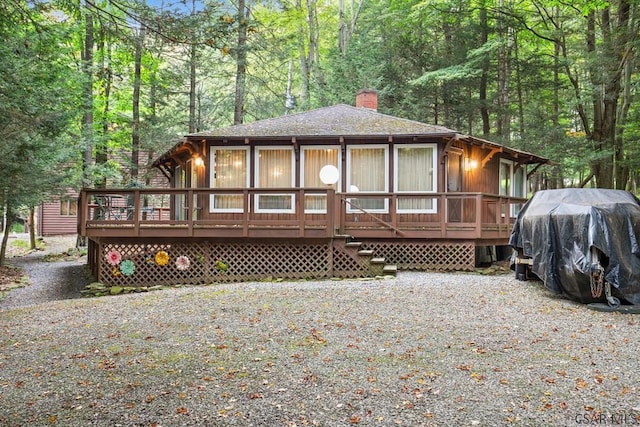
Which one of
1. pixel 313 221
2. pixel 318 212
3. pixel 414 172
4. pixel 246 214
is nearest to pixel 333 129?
pixel 318 212

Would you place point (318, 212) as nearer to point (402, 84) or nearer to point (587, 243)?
point (587, 243)

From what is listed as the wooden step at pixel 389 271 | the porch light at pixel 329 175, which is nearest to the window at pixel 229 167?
the porch light at pixel 329 175

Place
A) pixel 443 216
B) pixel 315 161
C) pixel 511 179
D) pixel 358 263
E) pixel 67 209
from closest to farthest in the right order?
1. pixel 358 263
2. pixel 443 216
3. pixel 315 161
4. pixel 511 179
5. pixel 67 209

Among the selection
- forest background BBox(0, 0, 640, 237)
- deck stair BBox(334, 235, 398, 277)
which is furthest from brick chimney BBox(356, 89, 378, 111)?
deck stair BBox(334, 235, 398, 277)

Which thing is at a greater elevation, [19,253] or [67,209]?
[67,209]

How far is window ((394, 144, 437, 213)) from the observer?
11.8 meters

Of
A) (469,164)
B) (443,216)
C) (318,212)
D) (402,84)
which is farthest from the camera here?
(402,84)

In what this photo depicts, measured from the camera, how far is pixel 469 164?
43.1 ft

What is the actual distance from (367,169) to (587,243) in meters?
6.49

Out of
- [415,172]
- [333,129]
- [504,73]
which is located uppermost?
[504,73]

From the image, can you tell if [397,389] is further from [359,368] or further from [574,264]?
[574,264]

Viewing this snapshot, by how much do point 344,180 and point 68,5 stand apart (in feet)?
26.6

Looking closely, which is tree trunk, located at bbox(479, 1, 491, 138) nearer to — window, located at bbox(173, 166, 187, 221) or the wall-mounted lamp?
the wall-mounted lamp

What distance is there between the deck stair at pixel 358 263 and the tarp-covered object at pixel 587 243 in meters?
3.06
